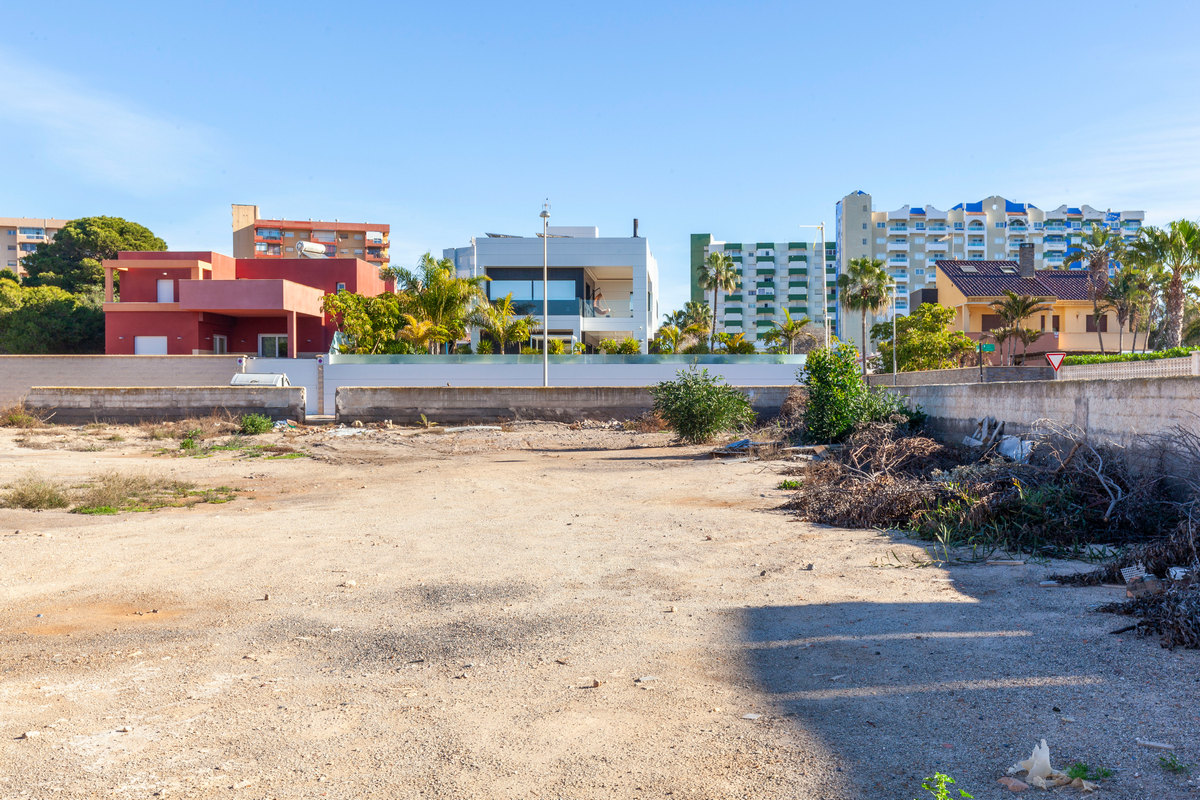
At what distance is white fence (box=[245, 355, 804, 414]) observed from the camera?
114 ft

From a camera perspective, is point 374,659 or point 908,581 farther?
point 908,581

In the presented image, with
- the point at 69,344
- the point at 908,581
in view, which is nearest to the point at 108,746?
the point at 908,581

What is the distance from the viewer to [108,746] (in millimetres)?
3879

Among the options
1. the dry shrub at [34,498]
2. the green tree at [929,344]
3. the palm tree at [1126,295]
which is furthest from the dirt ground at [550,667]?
the palm tree at [1126,295]

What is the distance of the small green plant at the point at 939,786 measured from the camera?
3152 millimetres

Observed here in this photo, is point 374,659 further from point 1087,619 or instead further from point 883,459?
point 883,459

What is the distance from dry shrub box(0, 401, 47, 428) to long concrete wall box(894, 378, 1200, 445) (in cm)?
2611

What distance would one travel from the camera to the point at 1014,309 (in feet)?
185

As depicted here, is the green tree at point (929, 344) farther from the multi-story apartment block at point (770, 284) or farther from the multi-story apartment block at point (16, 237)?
the multi-story apartment block at point (16, 237)

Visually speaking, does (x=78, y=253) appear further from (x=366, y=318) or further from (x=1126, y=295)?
(x=1126, y=295)

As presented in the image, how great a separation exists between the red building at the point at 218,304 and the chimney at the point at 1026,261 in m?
48.5

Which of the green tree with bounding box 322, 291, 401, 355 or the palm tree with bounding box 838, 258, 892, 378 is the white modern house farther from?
the palm tree with bounding box 838, 258, 892, 378

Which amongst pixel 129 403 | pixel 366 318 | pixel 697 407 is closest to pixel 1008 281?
pixel 366 318

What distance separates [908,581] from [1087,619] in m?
1.58
